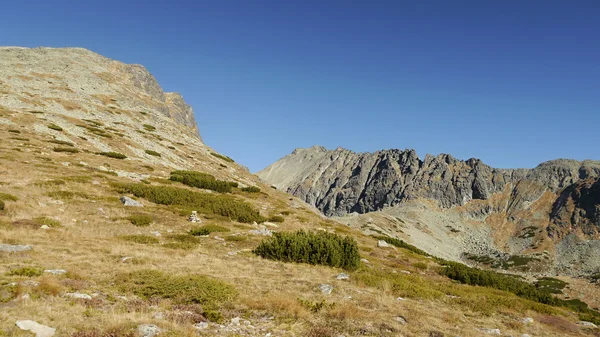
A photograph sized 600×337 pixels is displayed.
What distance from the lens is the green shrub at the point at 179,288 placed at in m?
11.4

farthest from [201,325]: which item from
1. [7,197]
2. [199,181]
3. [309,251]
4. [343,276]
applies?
[199,181]

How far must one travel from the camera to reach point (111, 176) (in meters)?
34.3

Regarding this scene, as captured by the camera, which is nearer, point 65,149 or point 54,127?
point 65,149

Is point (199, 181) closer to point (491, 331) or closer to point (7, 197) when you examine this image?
point (7, 197)

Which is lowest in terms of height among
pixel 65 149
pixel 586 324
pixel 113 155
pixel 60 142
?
pixel 586 324

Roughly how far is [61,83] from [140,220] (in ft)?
241

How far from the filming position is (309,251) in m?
20.6

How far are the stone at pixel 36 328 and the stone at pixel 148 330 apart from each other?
74.0 inches

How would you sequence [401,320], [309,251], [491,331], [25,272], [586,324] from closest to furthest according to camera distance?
[25,272] < [401,320] < [491,331] < [586,324] < [309,251]

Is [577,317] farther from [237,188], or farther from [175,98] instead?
[175,98]

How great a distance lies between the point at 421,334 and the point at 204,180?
35676 millimetres

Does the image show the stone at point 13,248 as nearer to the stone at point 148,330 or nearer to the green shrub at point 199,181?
the stone at point 148,330

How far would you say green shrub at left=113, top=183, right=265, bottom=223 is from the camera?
30594mm

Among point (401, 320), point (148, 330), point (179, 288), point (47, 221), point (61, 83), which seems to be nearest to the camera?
point (148, 330)
